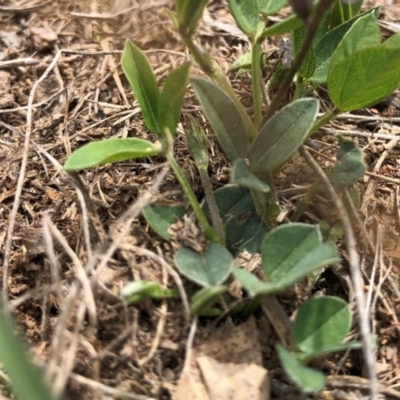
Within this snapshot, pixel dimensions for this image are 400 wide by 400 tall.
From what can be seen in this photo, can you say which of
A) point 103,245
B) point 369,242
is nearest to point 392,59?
point 369,242

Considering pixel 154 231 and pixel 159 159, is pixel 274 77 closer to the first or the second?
pixel 159 159

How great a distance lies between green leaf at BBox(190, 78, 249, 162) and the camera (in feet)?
3.63

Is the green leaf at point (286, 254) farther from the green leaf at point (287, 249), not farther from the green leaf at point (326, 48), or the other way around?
the green leaf at point (326, 48)

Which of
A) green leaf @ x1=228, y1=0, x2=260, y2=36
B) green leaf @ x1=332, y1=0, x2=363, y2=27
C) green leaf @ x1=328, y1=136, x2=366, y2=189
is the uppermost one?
green leaf @ x1=228, y1=0, x2=260, y2=36

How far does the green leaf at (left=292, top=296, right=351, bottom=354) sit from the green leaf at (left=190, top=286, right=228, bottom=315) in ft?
0.46

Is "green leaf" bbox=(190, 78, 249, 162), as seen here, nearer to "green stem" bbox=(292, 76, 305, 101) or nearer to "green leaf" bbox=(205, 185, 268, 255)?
"green leaf" bbox=(205, 185, 268, 255)

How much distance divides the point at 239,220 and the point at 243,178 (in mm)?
140

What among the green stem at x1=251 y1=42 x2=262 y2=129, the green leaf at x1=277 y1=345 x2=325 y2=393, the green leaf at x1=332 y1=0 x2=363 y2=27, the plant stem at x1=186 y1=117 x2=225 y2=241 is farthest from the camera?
the green leaf at x1=332 y1=0 x2=363 y2=27

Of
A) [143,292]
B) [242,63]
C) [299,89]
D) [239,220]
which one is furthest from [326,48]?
[143,292]

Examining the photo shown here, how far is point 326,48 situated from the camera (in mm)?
1359

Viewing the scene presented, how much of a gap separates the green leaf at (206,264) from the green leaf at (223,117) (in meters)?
0.19

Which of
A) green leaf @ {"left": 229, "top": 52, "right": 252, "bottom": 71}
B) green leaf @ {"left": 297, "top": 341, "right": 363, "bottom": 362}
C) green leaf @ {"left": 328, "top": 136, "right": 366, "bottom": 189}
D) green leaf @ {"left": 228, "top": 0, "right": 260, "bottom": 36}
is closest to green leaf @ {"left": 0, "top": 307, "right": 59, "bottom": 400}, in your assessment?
green leaf @ {"left": 297, "top": 341, "right": 363, "bottom": 362}

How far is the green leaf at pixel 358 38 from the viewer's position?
1.19 meters

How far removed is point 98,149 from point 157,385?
0.40 meters
